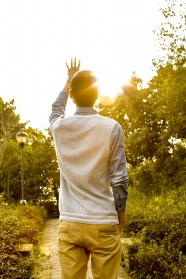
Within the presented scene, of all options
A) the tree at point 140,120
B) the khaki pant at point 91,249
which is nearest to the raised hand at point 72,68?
the khaki pant at point 91,249

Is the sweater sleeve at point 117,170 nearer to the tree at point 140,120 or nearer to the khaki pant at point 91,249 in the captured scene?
the khaki pant at point 91,249

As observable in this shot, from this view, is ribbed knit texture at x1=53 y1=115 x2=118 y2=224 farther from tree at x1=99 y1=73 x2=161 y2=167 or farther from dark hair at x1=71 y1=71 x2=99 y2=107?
tree at x1=99 y1=73 x2=161 y2=167

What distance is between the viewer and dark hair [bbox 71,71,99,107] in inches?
107

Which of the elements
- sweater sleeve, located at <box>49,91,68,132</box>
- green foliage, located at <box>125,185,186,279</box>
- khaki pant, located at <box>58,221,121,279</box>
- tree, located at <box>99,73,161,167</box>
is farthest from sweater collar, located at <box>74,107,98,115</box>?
tree, located at <box>99,73,161,167</box>

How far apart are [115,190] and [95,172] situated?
0.48ft

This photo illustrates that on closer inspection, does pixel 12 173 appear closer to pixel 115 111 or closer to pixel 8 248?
pixel 115 111

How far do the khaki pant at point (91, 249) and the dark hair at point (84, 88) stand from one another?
694 mm

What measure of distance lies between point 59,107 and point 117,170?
A: 24.0 inches

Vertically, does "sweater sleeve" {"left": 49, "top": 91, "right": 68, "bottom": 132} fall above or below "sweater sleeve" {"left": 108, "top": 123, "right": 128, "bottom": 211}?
above

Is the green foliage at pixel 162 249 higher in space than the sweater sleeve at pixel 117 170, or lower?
lower

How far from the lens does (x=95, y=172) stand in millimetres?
2564

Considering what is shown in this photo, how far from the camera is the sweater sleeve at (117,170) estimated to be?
2564 millimetres

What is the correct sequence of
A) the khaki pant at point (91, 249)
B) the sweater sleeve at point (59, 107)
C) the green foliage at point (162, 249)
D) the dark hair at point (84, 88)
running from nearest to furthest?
the khaki pant at point (91, 249)
the dark hair at point (84, 88)
the sweater sleeve at point (59, 107)
the green foliage at point (162, 249)

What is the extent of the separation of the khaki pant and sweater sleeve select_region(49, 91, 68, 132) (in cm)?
65
